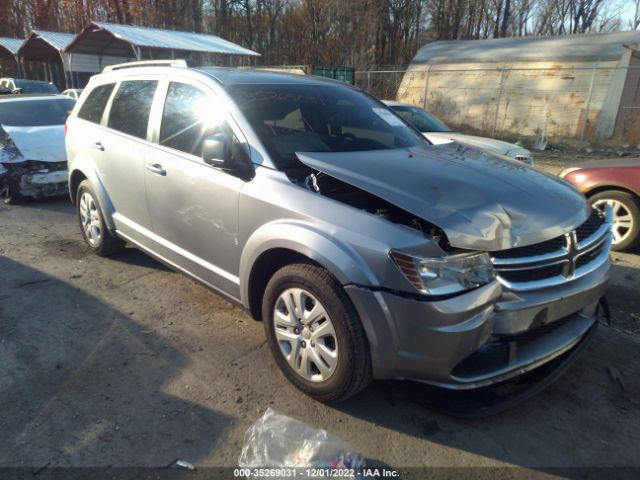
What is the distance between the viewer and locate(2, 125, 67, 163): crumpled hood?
7.08 m

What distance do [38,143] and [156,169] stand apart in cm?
488

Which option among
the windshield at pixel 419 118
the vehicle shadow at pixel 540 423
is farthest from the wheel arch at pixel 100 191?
the windshield at pixel 419 118

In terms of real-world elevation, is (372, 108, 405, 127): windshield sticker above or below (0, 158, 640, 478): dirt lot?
above

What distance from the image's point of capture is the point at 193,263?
352cm

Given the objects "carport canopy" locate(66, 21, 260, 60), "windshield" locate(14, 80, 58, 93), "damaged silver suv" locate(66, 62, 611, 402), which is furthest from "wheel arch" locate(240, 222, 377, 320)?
"windshield" locate(14, 80, 58, 93)

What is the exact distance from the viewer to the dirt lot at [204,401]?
2.42 m

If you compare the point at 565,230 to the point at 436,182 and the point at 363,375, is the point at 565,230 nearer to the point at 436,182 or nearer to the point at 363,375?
the point at 436,182

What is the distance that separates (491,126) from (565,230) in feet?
53.6

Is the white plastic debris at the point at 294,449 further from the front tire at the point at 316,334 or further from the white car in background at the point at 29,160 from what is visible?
the white car in background at the point at 29,160

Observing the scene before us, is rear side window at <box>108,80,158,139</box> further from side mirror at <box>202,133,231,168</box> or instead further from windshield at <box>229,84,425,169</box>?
side mirror at <box>202,133,231,168</box>

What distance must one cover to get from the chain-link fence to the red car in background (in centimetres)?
1034

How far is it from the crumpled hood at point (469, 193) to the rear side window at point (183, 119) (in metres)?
0.94

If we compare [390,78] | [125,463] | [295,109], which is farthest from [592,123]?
[125,463]

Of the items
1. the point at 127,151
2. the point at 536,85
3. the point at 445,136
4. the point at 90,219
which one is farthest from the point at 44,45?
the point at 127,151
